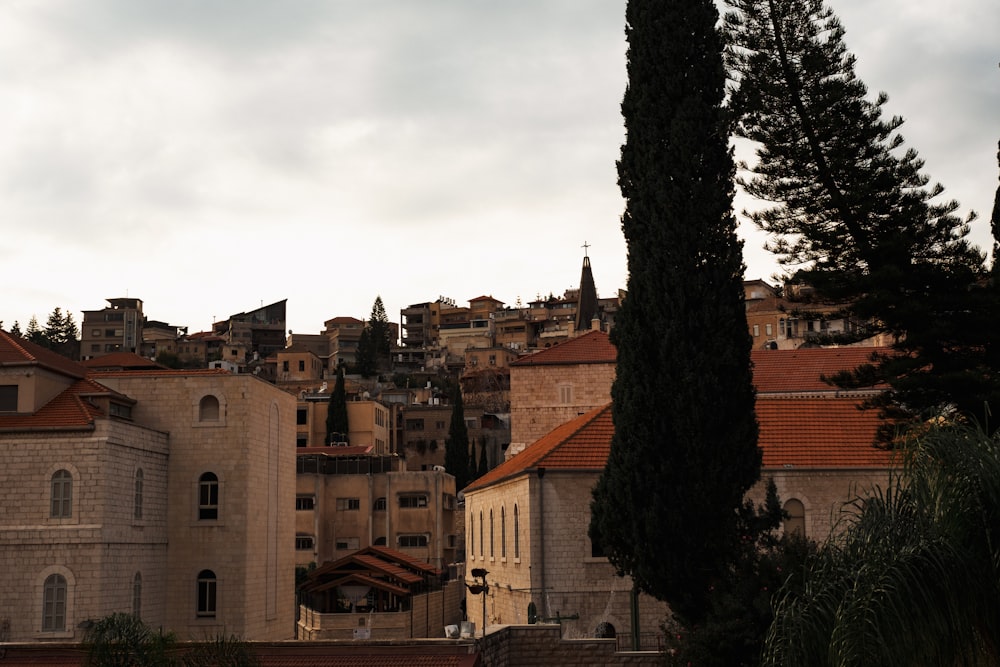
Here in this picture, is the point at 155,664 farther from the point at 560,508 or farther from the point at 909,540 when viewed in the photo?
the point at 909,540

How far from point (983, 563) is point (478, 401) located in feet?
327

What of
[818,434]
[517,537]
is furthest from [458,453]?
[818,434]

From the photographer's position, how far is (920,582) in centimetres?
1096

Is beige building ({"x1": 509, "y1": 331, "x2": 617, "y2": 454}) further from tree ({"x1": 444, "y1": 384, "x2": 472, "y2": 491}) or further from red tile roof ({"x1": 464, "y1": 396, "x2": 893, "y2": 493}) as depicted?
tree ({"x1": 444, "y1": 384, "x2": 472, "y2": 491})

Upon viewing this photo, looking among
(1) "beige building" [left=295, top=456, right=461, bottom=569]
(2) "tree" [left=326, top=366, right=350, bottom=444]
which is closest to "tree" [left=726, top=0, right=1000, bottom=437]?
(1) "beige building" [left=295, top=456, right=461, bottom=569]

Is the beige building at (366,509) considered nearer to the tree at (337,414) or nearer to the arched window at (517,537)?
the tree at (337,414)

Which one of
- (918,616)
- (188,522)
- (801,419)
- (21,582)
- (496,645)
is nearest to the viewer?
(918,616)

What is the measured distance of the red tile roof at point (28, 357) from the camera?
96.1ft

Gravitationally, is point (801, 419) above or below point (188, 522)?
above

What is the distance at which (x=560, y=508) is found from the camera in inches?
1082

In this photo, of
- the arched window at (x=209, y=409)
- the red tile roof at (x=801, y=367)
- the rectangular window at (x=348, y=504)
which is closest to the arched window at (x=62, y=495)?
the arched window at (x=209, y=409)

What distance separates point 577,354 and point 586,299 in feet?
131

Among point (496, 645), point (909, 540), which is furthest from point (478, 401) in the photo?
point (909, 540)

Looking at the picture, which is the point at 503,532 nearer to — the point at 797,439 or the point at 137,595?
the point at 797,439
